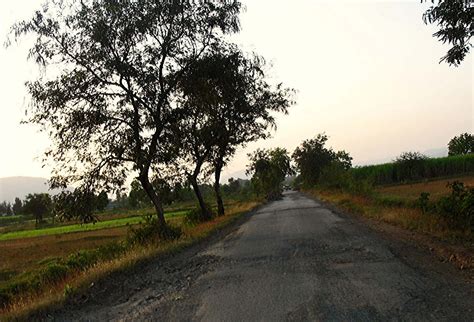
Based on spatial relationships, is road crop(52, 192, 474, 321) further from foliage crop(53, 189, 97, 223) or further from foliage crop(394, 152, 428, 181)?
foliage crop(394, 152, 428, 181)

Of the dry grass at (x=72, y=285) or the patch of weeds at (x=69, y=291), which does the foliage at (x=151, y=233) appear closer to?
the dry grass at (x=72, y=285)

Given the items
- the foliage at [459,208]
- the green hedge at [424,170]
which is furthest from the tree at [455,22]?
the green hedge at [424,170]

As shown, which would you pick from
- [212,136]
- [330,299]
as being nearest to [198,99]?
[212,136]

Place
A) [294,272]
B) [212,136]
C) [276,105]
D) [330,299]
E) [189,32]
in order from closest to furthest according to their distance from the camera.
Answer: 1. [330,299]
2. [294,272]
3. [189,32]
4. [212,136]
5. [276,105]

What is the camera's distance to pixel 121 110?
56.2 ft

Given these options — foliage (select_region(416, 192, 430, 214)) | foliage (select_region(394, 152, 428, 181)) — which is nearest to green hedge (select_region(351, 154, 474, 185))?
foliage (select_region(394, 152, 428, 181))

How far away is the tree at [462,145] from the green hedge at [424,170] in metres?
49.1

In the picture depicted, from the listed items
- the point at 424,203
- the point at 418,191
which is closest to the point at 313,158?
the point at 418,191

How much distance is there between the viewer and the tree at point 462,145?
117 metres

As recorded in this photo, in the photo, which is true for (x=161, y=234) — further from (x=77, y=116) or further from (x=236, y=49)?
(x=236, y=49)

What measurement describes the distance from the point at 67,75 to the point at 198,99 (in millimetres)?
5381

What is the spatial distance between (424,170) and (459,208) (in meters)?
61.4

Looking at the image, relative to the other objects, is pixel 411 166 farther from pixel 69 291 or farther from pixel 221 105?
pixel 69 291

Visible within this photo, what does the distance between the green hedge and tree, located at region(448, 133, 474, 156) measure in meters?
49.1
